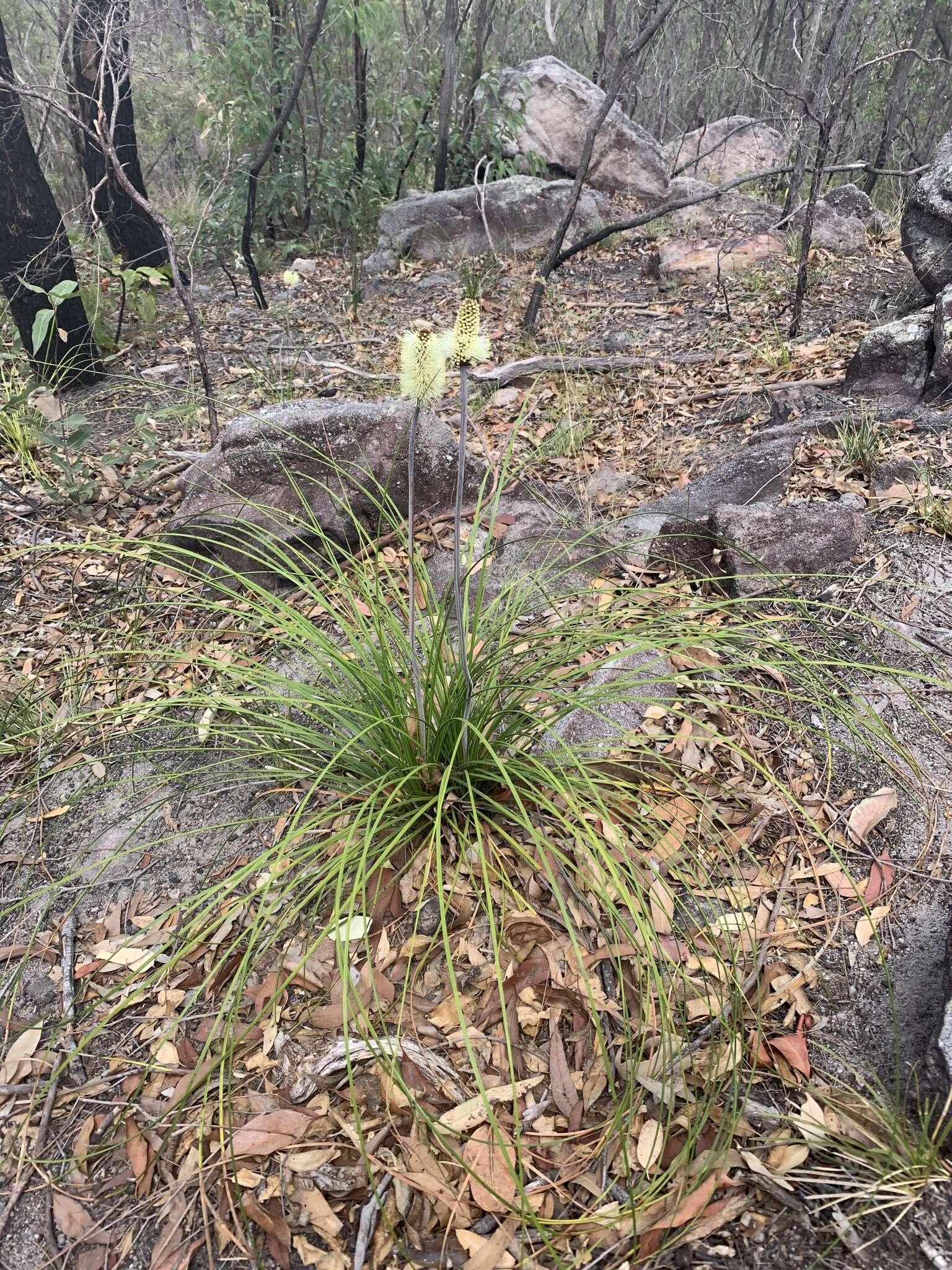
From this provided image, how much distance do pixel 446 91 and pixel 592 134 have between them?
2880 millimetres

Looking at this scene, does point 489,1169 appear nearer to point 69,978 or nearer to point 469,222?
point 69,978

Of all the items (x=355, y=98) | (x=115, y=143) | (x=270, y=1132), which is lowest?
(x=270, y=1132)

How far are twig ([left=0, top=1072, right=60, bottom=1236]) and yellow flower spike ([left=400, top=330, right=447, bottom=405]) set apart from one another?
1.48 metres

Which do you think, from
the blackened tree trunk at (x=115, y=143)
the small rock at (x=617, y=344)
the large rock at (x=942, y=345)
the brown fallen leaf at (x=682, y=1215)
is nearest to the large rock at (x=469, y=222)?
the blackened tree trunk at (x=115, y=143)

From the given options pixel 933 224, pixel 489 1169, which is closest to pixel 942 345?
pixel 933 224

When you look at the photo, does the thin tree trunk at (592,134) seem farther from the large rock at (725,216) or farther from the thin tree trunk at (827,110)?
the large rock at (725,216)

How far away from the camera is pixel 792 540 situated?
8.12 feet

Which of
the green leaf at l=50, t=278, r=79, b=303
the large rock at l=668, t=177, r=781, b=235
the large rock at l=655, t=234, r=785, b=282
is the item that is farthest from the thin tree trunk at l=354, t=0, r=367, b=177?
the green leaf at l=50, t=278, r=79, b=303

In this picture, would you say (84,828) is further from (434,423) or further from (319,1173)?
(434,423)

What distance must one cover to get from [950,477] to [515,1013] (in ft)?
8.00

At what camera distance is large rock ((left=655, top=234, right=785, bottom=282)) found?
6297mm

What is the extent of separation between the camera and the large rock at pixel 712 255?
6.30 meters

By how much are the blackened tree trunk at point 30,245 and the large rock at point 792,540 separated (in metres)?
3.39

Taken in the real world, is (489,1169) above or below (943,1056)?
below
